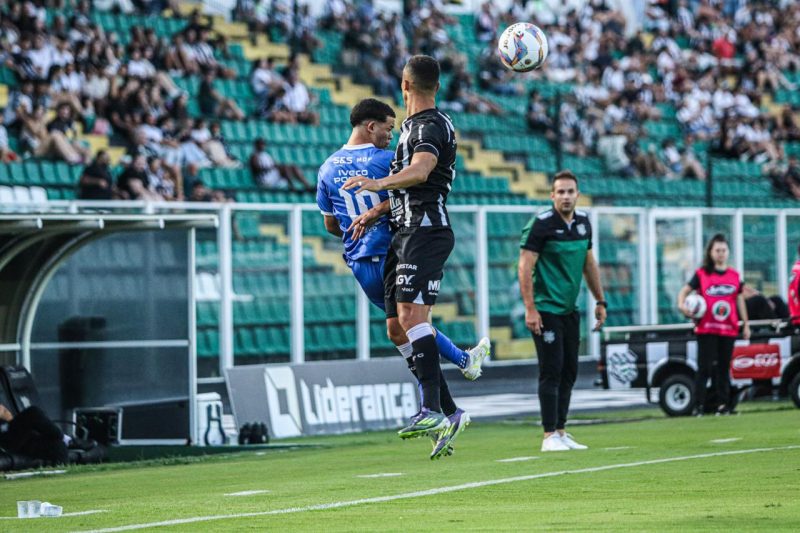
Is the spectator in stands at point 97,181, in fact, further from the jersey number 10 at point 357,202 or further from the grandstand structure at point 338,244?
the jersey number 10 at point 357,202

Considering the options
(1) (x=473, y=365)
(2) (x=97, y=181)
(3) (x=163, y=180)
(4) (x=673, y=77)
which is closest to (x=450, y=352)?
(1) (x=473, y=365)

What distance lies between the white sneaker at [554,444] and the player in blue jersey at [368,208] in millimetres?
2320

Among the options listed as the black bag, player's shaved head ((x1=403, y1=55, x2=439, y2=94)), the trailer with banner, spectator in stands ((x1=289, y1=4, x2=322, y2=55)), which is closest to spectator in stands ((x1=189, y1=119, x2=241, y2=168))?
spectator in stands ((x1=289, y1=4, x2=322, y2=55))

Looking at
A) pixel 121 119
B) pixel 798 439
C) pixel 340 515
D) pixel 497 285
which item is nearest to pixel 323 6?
pixel 121 119

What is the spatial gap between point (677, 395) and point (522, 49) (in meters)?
7.70

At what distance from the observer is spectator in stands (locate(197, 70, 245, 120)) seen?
25344 mm

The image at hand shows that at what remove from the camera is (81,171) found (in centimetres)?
2133

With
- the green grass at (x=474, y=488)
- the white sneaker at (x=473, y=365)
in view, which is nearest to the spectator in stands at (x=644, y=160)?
the green grass at (x=474, y=488)

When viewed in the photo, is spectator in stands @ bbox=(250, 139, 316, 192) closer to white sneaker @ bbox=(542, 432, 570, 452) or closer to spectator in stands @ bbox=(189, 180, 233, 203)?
spectator in stands @ bbox=(189, 180, 233, 203)

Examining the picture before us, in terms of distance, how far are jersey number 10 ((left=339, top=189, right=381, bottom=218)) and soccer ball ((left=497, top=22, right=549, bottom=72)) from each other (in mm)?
1803

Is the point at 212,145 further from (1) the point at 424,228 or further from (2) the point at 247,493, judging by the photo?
(1) the point at 424,228

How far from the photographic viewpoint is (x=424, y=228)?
886 centimetres

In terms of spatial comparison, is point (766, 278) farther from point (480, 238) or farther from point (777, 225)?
point (480, 238)

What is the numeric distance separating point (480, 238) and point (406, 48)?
1046 centimetres
